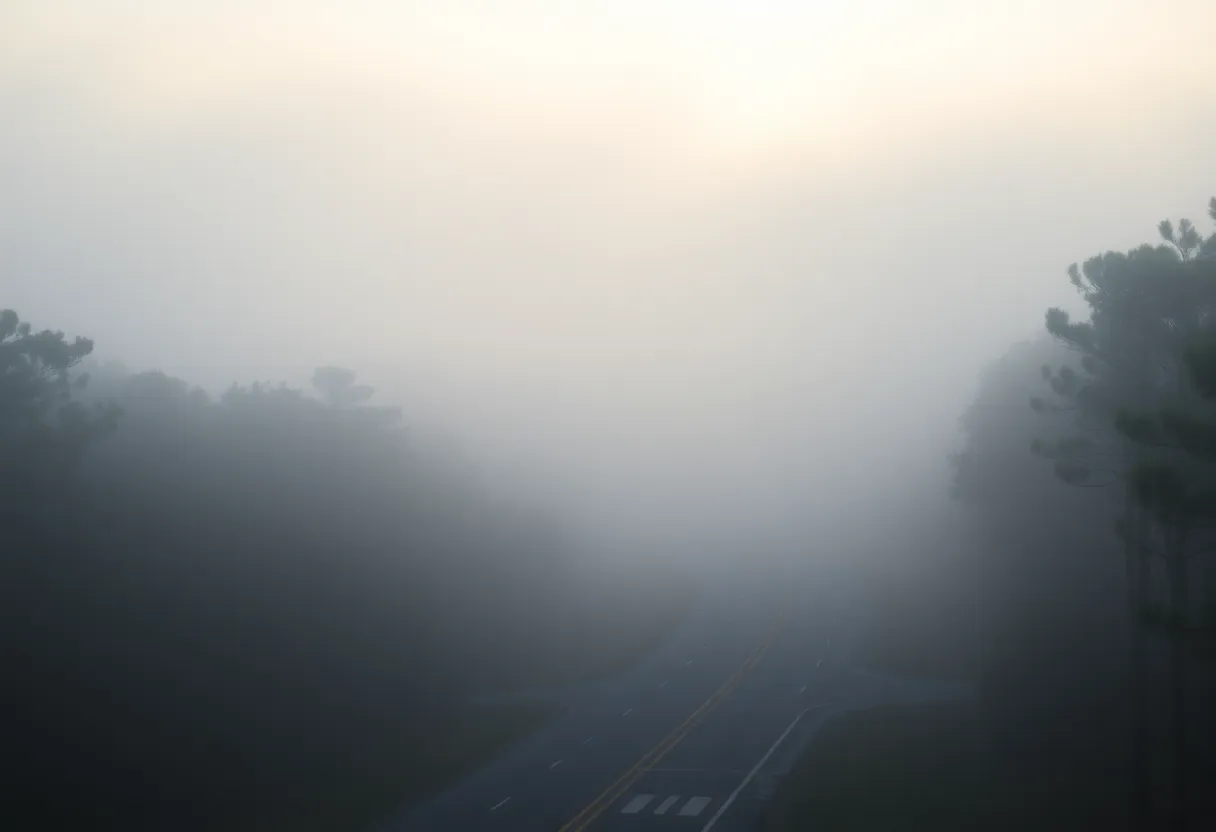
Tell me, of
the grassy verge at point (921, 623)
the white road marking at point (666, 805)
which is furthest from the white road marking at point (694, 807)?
the grassy verge at point (921, 623)

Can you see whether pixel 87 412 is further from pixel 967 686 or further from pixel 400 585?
pixel 967 686

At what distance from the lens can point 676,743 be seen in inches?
1262

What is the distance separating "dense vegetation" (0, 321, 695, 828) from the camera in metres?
26.2

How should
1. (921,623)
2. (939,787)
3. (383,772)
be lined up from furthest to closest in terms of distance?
(921,623)
(383,772)
(939,787)

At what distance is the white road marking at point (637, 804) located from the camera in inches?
978

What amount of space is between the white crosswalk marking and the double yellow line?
1.96m

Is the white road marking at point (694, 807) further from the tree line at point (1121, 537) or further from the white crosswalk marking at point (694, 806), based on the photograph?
the tree line at point (1121, 537)

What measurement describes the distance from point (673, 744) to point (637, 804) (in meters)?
6.60

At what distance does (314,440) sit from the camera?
51.6 m

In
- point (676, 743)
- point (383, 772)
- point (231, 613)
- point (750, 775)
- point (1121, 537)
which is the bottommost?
point (676, 743)

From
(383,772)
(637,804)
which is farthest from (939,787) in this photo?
(383,772)

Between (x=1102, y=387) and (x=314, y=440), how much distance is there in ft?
127

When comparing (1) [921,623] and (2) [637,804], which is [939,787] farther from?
(1) [921,623]

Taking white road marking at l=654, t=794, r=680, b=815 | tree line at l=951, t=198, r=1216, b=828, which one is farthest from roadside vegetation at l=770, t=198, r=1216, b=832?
white road marking at l=654, t=794, r=680, b=815
